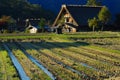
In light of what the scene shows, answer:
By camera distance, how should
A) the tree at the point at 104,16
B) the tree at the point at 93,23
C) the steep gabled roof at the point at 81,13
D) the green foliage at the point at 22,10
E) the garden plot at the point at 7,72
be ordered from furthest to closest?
the green foliage at the point at 22,10 < the steep gabled roof at the point at 81,13 < the tree at the point at 104,16 < the tree at the point at 93,23 < the garden plot at the point at 7,72

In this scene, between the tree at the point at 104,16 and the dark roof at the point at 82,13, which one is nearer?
the tree at the point at 104,16

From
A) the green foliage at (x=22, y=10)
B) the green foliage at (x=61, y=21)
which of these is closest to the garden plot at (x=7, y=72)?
the green foliage at (x=61, y=21)

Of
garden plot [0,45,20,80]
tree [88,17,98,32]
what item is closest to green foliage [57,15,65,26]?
tree [88,17,98,32]

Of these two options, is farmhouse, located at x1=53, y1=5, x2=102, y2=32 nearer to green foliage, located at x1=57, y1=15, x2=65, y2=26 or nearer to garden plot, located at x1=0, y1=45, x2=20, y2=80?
green foliage, located at x1=57, y1=15, x2=65, y2=26

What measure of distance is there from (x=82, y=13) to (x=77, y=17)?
969 millimetres

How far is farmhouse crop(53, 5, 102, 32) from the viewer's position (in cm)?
4759

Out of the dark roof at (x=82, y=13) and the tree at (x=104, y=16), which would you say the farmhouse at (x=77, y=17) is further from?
the tree at (x=104, y=16)

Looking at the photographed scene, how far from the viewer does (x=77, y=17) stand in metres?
48.6

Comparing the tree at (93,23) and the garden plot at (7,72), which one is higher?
the tree at (93,23)

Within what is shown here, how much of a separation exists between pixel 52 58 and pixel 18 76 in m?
5.24

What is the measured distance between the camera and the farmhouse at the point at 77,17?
47.6 meters

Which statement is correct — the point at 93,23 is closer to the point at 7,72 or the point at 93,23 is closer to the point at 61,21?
the point at 61,21

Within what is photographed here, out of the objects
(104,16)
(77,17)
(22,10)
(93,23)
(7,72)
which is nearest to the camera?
(7,72)

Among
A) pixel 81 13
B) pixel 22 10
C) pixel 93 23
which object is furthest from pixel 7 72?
pixel 22 10
